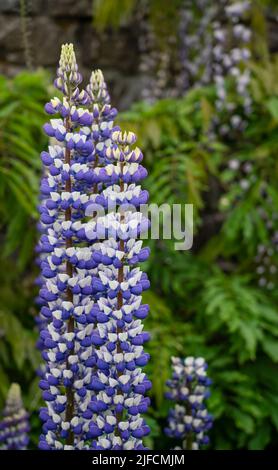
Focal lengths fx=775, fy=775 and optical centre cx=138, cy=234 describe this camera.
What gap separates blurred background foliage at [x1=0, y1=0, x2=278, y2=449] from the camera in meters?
3.20

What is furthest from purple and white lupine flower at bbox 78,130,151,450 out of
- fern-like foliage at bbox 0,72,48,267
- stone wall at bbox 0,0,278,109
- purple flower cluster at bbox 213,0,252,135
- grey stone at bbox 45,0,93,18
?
grey stone at bbox 45,0,93,18

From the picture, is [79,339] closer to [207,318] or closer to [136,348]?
[136,348]

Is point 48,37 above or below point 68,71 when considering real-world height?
above

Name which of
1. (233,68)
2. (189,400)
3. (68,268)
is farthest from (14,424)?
(233,68)

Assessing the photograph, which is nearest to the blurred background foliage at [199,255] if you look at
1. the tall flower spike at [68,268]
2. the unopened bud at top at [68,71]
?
the tall flower spike at [68,268]

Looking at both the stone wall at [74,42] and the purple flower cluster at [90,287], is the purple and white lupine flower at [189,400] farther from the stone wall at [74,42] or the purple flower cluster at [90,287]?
the stone wall at [74,42]

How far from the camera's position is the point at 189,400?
241 centimetres

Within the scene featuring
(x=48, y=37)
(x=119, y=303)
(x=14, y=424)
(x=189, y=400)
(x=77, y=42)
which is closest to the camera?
(x=119, y=303)

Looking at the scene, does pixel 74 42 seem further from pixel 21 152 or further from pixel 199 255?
pixel 21 152

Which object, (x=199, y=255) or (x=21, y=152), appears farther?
(x=199, y=255)

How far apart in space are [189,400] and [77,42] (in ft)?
10.0

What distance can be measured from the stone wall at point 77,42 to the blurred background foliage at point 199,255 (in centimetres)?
31

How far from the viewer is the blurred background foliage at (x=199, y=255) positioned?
10.5 feet
